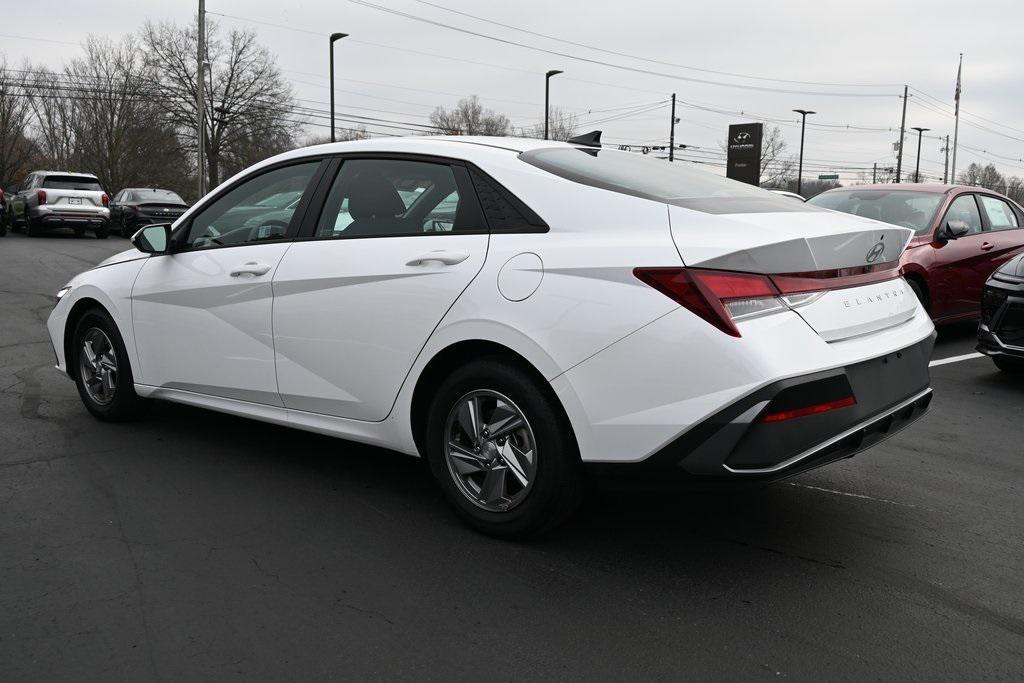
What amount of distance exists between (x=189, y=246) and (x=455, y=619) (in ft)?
9.16

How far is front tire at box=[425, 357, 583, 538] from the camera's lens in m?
3.21

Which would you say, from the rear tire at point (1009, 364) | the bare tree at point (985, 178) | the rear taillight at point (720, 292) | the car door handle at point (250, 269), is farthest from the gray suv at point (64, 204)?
the bare tree at point (985, 178)

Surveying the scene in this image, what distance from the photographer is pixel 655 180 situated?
3.64m

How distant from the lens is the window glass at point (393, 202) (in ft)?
12.1

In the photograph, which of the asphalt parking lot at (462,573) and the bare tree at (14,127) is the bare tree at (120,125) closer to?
the bare tree at (14,127)

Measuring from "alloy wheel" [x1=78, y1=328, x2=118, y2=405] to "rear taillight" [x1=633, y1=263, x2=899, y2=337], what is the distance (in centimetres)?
353

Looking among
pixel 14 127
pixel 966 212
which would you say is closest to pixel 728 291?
pixel 966 212

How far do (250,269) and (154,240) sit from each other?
2.91ft

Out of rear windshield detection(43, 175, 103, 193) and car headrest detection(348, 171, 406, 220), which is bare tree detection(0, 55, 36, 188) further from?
car headrest detection(348, 171, 406, 220)

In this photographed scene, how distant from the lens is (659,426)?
9.61 ft

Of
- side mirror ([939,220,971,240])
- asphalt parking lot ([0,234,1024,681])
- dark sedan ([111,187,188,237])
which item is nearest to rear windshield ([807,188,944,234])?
side mirror ([939,220,971,240])

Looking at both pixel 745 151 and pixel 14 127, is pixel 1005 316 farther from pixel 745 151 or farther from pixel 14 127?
pixel 14 127

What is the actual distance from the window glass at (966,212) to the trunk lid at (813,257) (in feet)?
19.7

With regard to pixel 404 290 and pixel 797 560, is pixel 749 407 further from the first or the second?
pixel 404 290
